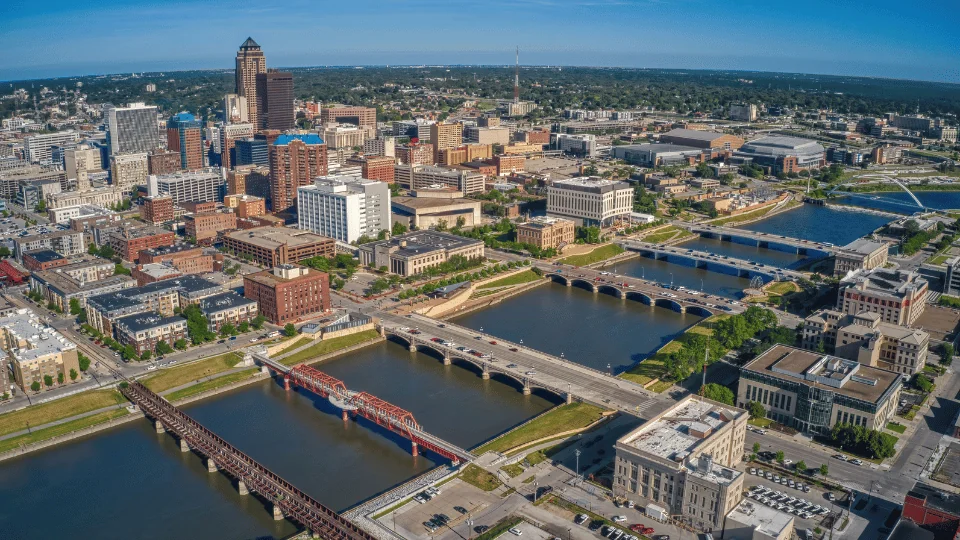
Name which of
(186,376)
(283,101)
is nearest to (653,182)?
(283,101)

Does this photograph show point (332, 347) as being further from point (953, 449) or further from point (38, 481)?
point (953, 449)

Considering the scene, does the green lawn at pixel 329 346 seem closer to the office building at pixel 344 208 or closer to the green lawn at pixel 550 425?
the green lawn at pixel 550 425

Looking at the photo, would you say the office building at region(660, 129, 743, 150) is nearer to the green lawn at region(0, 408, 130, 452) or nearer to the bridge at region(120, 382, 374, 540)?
the bridge at region(120, 382, 374, 540)

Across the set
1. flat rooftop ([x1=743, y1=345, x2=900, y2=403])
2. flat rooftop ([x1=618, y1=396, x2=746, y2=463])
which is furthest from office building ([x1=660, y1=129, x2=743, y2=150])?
flat rooftop ([x1=618, y1=396, x2=746, y2=463])

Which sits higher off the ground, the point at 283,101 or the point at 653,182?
the point at 283,101

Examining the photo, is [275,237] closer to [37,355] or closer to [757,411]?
[37,355]

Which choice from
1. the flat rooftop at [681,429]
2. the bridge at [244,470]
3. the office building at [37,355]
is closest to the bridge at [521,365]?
the flat rooftop at [681,429]
